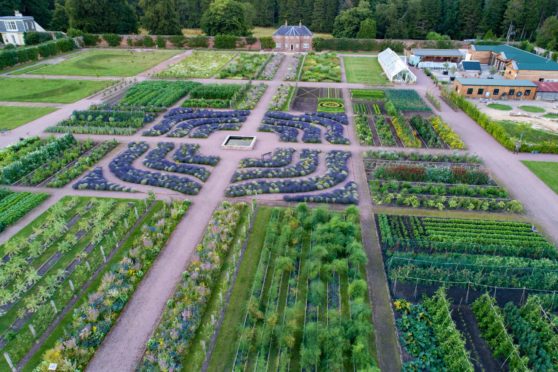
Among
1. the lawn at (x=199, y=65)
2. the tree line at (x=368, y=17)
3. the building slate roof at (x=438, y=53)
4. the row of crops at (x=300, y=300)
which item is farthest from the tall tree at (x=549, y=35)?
the row of crops at (x=300, y=300)

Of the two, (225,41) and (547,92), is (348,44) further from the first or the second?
(547,92)

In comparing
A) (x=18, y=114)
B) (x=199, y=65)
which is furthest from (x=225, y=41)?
(x=18, y=114)

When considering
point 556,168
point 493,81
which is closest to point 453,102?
point 493,81

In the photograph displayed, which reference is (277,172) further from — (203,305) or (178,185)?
(203,305)

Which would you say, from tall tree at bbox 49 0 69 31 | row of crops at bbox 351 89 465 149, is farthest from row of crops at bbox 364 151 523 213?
tall tree at bbox 49 0 69 31

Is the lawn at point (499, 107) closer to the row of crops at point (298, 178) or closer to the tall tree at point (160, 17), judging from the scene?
the row of crops at point (298, 178)

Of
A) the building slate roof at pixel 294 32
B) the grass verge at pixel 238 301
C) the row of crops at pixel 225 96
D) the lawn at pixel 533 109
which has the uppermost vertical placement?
the building slate roof at pixel 294 32
